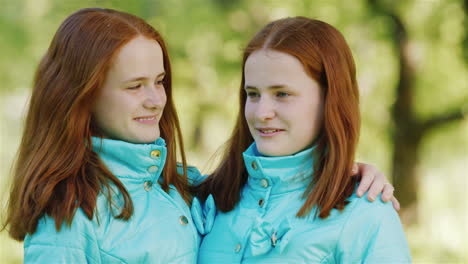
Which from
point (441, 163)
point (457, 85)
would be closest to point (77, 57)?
point (457, 85)

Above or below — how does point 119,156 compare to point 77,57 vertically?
below

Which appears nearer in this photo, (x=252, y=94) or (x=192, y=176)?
(x=252, y=94)

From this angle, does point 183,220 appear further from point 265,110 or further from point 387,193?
point 387,193

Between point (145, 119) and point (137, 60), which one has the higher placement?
point (137, 60)

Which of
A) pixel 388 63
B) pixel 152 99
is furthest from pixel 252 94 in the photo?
pixel 388 63

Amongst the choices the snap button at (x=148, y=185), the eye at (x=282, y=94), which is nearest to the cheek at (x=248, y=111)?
the eye at (x=282, y=94)

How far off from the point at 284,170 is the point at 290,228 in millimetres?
231

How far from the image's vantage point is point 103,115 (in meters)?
2.33

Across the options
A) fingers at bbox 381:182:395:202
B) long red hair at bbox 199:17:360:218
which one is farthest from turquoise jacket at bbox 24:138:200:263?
fingers at bbox 381:182:395:202

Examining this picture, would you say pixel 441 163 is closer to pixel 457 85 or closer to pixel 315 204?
pixel 457 85

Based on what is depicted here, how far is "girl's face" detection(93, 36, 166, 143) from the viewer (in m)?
2.28

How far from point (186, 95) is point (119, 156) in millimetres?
7252

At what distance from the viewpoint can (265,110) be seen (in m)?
2.23

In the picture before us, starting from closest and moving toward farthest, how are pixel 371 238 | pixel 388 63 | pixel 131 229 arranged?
pixel 371 238, pixel 131 229, pixel 388 63
